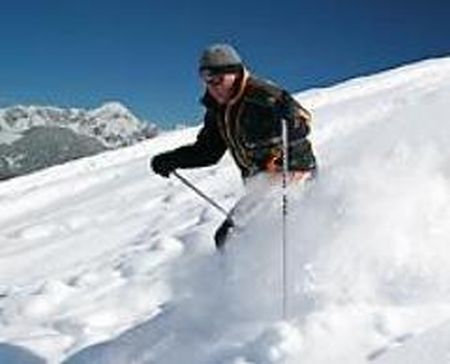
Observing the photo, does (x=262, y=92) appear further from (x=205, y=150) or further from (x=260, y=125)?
(x=205, y=150)

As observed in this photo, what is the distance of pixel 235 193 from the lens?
14.6 meters

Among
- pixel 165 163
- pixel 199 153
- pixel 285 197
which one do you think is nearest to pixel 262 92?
pixel 285 197

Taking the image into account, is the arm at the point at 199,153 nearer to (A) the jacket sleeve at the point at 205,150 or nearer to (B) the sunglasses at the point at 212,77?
(A) the jacket sleeve at the point at 205,150

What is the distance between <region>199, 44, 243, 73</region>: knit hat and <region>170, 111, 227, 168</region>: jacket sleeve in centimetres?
76

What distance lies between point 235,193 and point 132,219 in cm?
159

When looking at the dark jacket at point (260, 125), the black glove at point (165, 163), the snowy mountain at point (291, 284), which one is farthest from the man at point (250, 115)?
the black glove at point (165, 163)

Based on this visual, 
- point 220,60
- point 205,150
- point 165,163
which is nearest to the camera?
point 220,60

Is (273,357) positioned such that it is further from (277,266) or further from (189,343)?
(277,266)

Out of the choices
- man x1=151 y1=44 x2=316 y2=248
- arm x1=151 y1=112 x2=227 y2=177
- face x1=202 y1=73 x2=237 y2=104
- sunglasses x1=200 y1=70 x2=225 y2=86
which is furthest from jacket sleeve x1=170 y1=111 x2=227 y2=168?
sunglasses x1=200 y1=70 x2=225 y2=86

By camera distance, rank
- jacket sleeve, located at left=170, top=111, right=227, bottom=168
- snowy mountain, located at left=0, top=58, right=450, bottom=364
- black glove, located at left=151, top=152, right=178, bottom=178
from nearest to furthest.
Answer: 1. snowy mountain, located at left=0, top=58, right=450, bottom=364
2. jacket sleeve, located at left=170, top=111, right=227, bottom=168
3. black glove, located at left=151, top=152, right=178, bottom=178

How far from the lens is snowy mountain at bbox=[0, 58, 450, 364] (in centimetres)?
605

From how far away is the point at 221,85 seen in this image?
22.9 feet

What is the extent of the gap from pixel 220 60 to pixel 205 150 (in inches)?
44.9

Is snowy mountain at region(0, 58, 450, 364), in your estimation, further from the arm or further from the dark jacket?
the arm
